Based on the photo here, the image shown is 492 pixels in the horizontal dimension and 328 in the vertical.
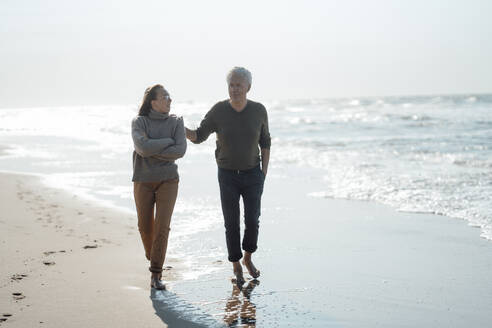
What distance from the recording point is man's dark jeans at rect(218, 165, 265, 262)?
16.3ft

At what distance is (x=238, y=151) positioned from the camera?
488cm

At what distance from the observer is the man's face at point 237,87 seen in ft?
15.6

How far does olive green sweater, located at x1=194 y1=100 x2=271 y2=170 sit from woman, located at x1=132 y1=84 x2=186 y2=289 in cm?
33

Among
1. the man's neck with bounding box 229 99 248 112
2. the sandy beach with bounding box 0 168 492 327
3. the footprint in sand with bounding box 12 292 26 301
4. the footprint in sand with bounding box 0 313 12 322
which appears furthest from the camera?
the man's neck with bounding box 229 99 248 112

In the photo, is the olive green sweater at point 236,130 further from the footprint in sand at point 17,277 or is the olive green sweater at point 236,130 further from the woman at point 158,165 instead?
the footprint in sand at point 17,277

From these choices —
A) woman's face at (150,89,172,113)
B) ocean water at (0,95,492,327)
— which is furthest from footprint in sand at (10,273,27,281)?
woman's face at (150,89,172,113)

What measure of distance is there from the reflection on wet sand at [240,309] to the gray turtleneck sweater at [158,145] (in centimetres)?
109

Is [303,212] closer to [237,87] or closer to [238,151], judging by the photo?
[238,151]

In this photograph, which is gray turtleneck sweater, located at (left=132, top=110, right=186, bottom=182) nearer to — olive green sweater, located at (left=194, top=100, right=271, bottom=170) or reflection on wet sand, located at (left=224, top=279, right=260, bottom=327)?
olive green sweater, located at (left=194, top=100, right=271, bottom=170)

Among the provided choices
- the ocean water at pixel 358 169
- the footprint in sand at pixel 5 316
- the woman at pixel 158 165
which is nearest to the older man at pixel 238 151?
the woman at pixel 158 165

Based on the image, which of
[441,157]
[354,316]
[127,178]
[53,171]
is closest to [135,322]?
[354,316]

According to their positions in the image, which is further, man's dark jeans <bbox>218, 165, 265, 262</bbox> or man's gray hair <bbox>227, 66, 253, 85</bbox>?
man's dark jeans <bbox>218, 165, 265, 262</bbox>

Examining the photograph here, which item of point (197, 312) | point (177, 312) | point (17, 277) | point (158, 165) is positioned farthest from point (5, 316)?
point (158, 165)

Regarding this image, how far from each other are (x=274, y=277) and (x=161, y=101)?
181cm
